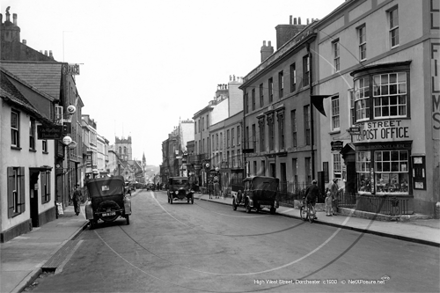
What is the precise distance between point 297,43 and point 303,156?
7675 mm

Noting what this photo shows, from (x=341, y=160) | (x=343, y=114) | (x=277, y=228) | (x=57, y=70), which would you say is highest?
(x=57, y=70)

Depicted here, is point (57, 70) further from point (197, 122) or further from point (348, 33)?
point (197, 122)

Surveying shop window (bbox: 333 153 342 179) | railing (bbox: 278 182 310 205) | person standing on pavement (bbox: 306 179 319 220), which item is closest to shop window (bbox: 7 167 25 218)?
person standing on pavement (bbox: 306 179 319 220)

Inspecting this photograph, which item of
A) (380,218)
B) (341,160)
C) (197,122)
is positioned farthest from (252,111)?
(197,122)

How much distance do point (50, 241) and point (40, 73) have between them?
17.2 meters

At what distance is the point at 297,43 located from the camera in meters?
30.7

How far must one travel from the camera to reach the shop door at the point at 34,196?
2012 centimetres

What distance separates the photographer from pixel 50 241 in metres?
15.7

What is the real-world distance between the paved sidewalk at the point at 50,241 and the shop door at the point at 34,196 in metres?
0.52

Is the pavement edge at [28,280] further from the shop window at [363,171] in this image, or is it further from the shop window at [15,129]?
the shop window at [363,171]

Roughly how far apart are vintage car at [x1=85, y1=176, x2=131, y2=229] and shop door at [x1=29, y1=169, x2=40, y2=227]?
2.27 meters

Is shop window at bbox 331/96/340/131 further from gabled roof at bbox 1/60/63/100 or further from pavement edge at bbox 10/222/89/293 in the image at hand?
pavement edge at bbox 10/222/89/293

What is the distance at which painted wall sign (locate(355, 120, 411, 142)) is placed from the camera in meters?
19.4

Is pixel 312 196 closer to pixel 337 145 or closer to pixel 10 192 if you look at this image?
pixel 337 145
